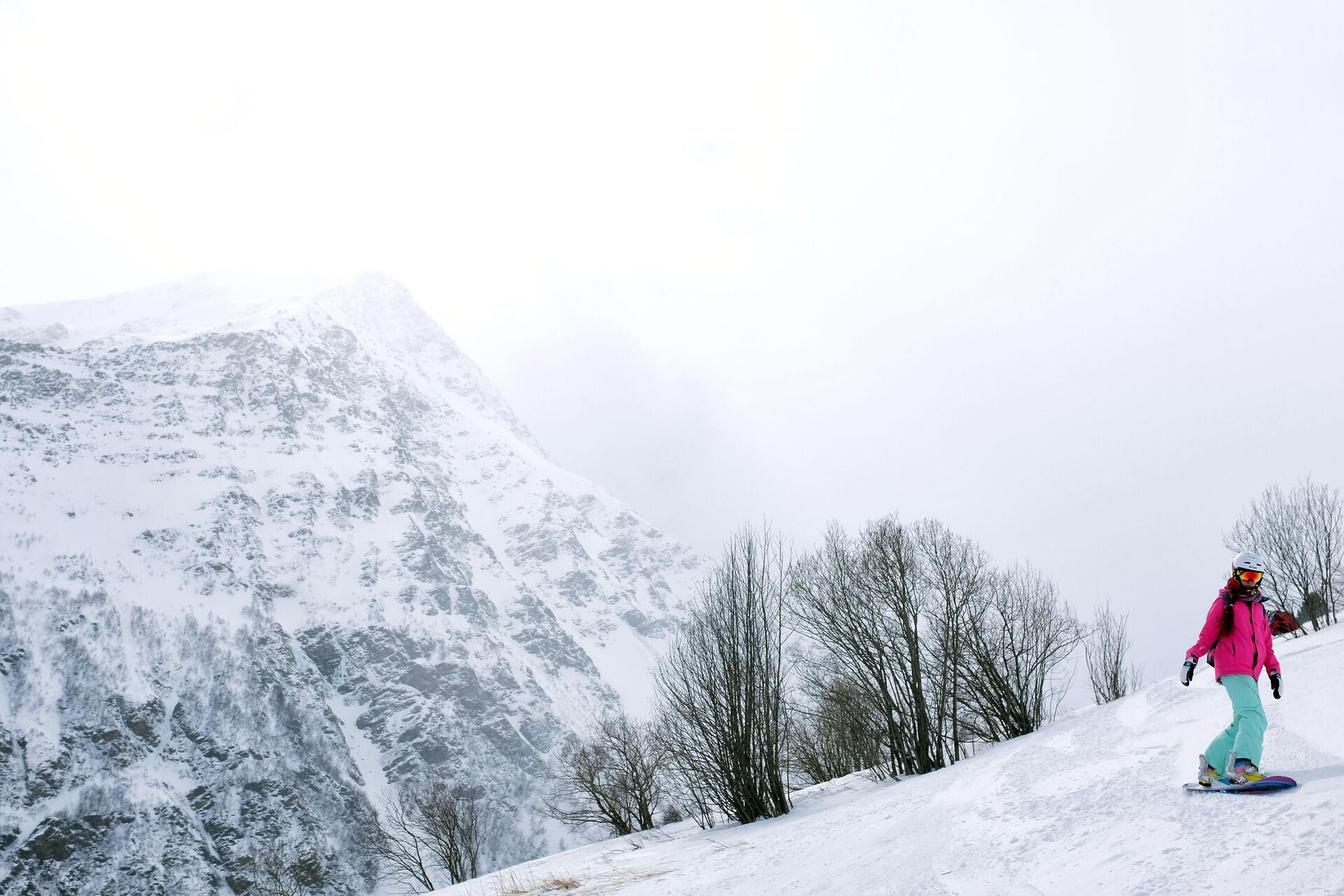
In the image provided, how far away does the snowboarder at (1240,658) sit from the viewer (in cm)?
520

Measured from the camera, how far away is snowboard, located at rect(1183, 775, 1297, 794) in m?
4.58

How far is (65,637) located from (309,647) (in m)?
46.2

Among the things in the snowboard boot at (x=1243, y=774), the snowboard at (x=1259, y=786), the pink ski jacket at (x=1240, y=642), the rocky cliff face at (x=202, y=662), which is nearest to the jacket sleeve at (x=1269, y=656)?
the pink ski jacket at (x=1240, y=642)

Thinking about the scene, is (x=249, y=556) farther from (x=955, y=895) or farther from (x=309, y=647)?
(x=955, y=895)

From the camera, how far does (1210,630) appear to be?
6.09 meters

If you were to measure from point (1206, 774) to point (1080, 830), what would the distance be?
115cm

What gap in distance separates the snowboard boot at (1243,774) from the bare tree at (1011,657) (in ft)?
47.0

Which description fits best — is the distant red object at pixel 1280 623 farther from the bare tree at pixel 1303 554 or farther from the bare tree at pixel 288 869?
the bare tree at pixel 288 869

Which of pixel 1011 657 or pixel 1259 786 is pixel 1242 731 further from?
pixel 1011 657

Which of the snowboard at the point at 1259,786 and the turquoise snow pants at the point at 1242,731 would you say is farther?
the turquoise snow pants at the point at 1242,731

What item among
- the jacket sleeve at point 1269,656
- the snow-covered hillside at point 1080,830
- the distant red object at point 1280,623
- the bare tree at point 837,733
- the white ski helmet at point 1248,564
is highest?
the white ski helmet at point 1248,564

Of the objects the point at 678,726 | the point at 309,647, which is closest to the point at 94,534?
the point at 309,647

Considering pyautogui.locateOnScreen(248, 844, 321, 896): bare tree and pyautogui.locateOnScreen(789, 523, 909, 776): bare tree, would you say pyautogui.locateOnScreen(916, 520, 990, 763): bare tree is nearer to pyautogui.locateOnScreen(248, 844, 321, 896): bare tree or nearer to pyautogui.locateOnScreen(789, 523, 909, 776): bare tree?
pyautogui.locateOnScreen(789, 523, 909, 776): bare tree

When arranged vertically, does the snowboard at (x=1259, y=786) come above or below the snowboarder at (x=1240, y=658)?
below
